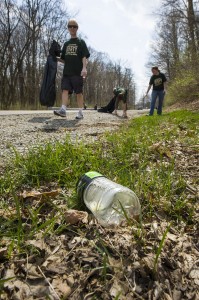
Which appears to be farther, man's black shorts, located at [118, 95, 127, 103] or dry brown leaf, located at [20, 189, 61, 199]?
man's black shorts, located at [118, 95, 127, 103]

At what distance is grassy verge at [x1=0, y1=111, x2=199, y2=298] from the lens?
1294 millimetres

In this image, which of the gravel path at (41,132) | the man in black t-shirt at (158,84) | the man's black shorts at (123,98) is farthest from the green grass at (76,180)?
the man's black shorts at (123,98)

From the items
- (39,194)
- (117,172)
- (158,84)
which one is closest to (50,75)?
(158,84)

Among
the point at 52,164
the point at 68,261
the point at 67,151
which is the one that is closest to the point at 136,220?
the point at 68,261

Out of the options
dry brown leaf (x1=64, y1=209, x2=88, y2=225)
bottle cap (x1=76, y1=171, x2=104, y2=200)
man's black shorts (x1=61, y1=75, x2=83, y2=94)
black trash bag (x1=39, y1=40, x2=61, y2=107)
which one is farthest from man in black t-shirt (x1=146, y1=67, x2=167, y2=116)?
dry brown leaf (x1=64, y1=209, x2=88, y2=225)

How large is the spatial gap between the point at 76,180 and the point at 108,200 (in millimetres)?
619

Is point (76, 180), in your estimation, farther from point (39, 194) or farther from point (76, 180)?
point (39, 194)

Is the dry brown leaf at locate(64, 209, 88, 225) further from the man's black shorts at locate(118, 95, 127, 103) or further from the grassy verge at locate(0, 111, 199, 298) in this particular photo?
the man's black shorts at locate(118, 95, 127, 103)

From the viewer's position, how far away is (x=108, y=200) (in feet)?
4.65

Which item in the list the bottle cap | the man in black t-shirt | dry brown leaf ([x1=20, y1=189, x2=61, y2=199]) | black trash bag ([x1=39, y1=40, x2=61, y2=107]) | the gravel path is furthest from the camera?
the man in black t-shirt

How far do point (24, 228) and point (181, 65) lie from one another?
56.3 feet

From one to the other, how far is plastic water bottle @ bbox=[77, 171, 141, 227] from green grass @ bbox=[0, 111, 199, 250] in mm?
101

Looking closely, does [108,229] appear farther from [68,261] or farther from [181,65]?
[181,65]

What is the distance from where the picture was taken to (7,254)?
1123 mm
